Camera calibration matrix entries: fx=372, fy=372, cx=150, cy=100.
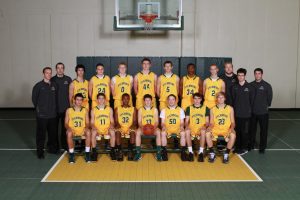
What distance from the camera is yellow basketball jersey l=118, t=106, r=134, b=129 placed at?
22.9ft

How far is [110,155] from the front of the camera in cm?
687

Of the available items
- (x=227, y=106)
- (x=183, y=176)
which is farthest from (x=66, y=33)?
(x=183, y=176)

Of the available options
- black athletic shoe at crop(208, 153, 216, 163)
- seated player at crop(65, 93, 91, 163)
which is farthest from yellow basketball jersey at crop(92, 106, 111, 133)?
black athletic shoe at crop(208, 153, 216, 163)

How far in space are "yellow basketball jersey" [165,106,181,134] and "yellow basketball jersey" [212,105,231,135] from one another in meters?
0.66

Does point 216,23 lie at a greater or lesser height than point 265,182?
greater

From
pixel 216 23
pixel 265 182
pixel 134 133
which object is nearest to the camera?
pixel 265 182

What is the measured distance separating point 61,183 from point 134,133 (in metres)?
1.77

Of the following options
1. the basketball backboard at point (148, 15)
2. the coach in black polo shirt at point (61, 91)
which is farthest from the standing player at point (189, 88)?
the basketball backboard at point (148, 15)

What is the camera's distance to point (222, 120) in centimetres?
675

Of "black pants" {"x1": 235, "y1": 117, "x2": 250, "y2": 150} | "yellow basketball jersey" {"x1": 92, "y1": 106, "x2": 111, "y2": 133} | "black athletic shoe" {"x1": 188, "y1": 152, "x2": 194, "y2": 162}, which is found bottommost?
"black athletic shoe" {"x1": 188, "y1": 152, "x2": 194, "y2": 162}

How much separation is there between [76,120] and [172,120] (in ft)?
Answer: 5.78

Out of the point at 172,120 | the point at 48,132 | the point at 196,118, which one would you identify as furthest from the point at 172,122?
the point at 48,132

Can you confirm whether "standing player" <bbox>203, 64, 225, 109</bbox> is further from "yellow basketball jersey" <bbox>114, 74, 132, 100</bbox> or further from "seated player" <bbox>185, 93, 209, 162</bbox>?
"yellow basketball jersey" <bbox>114, 74, 132, 100</bbox>

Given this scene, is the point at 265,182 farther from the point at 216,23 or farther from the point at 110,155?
the point at 216,23
